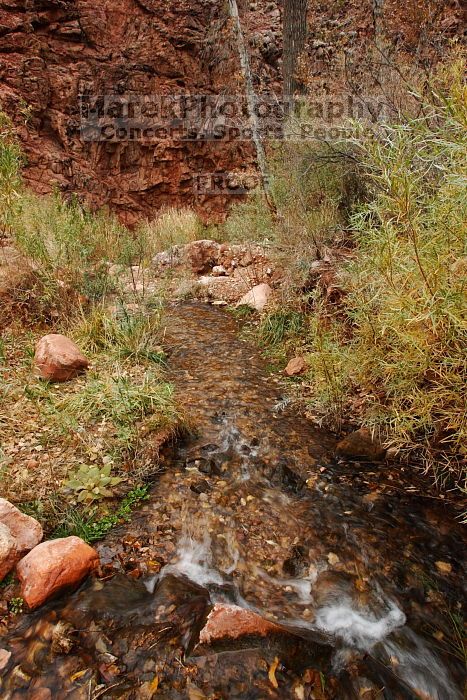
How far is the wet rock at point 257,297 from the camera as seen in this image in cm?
492

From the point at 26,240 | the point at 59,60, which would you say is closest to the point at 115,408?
the point at 26,240

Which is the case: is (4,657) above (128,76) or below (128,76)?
below

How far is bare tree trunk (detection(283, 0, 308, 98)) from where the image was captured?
651 centimetres

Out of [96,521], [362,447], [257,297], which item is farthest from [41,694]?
[257,297]

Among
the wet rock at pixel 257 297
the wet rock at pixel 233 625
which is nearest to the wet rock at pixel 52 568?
the wet rock at pixel 233 625

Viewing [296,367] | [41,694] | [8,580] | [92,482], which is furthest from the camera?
[296,367]

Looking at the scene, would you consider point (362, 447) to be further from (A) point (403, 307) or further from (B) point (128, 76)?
(B) point (128, 76)

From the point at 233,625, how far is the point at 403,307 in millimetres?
1572

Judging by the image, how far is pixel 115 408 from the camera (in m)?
2.67

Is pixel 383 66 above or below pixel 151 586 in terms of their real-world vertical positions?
above

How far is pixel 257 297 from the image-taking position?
506 cm

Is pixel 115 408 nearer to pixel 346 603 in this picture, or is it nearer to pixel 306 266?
pixel 346 603

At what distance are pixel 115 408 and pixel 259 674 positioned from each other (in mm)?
1676

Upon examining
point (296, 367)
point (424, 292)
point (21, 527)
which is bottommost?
point (296, 367)
